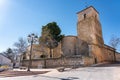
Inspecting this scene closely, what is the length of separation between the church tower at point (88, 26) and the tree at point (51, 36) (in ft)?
18.9

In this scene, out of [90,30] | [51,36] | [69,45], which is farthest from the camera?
[69,45]

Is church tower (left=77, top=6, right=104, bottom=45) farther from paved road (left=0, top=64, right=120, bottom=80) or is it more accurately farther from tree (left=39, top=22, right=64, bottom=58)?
paved road (left=0, top=64, right=120, bottom=80)

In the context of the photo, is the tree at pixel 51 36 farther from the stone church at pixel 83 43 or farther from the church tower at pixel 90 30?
the church tower at pixel 90 30

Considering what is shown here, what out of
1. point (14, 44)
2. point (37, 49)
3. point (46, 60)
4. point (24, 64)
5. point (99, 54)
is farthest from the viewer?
point (14, 44)

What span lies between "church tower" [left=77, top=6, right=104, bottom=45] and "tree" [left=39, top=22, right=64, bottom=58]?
577 cm

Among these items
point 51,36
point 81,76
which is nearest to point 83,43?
point 51,36

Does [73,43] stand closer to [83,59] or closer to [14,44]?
[83,59]

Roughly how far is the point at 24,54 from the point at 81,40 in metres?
18.7

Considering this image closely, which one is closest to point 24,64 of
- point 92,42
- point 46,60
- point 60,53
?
point 46,60

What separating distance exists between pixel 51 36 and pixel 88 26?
33.6 ft

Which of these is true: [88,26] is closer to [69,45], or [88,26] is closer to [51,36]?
[69,45]

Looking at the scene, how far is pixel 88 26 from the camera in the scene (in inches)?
1544

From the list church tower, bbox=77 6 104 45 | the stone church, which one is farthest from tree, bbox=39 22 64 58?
church tower, bbox=77 6 104 45

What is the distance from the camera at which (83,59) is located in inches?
1139
